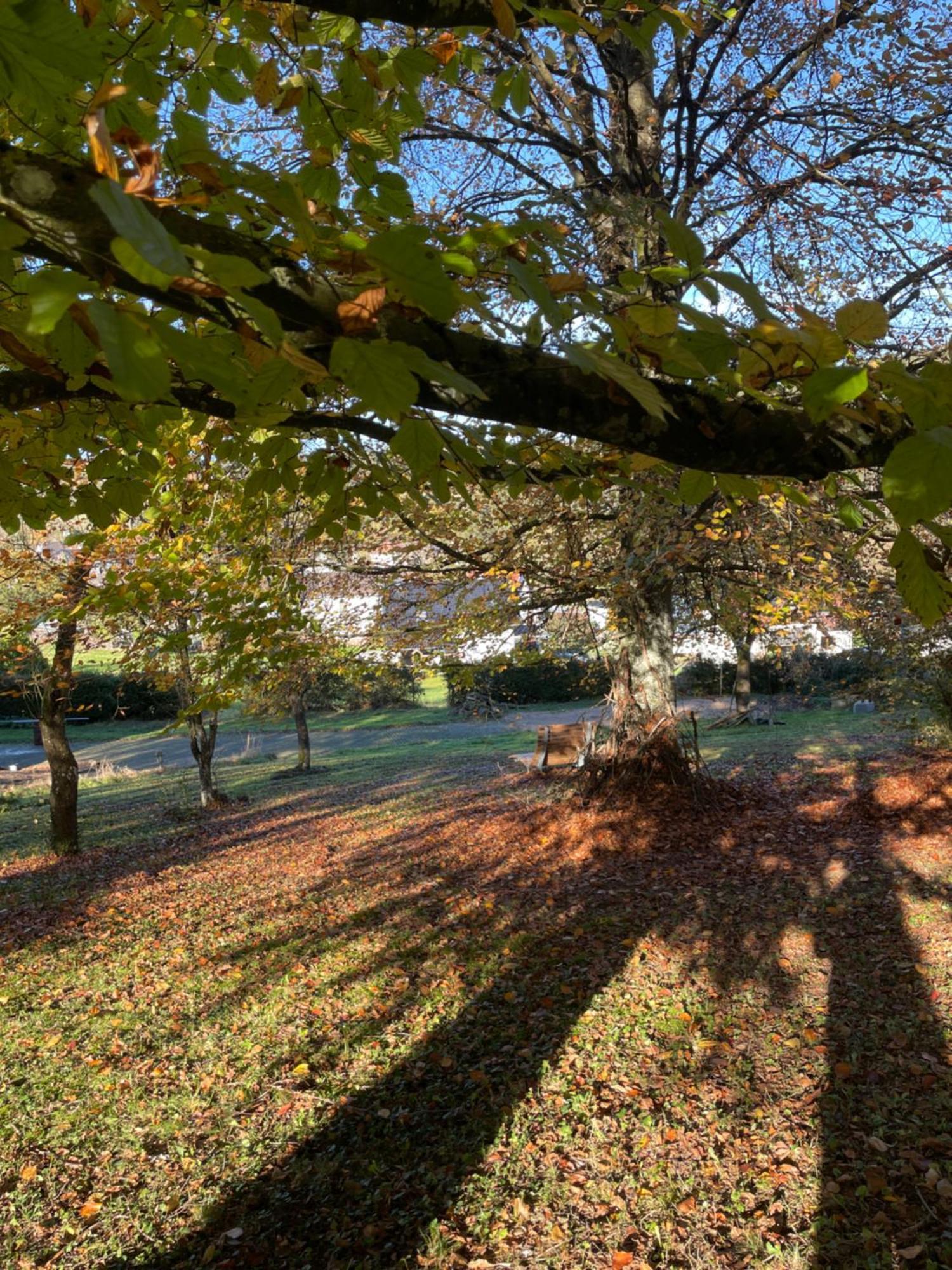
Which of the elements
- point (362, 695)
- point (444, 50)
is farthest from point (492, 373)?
point (362, 695)

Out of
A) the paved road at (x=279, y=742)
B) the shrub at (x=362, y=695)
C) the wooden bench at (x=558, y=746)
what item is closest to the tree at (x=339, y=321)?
the wooden bench at (x=558, y=746)

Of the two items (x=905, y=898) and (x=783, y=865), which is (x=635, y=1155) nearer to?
(x=905, y=898)

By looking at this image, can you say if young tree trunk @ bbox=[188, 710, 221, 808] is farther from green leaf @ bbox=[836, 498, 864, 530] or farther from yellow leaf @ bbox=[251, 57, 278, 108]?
green leaf @ bbox=[836, 498, 864, 530]

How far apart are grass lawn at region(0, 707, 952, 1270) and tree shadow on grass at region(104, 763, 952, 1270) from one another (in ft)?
0.06

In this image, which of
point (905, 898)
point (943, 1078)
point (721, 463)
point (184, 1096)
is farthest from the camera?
point (905, 898)

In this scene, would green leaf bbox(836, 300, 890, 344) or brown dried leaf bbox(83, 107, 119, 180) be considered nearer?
brown dried leaf bbox(83, 107, 119, 180)

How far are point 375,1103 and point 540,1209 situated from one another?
1107mm

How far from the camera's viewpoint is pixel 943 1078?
376cm

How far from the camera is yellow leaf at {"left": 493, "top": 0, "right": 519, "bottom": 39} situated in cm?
216

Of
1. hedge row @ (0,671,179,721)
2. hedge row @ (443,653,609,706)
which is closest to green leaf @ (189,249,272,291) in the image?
hedge row @ (443,653,609,706)

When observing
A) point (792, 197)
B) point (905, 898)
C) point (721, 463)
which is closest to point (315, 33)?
point (721, 463)

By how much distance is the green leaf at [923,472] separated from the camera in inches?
46.9

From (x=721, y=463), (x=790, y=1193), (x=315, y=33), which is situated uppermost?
(x=315, y=33)

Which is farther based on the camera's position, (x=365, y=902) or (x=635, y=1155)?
(x=365, y=902)
